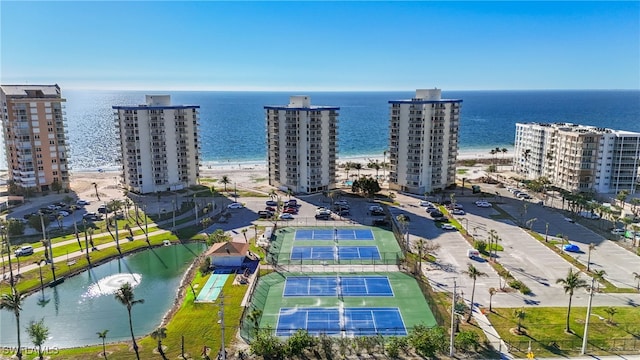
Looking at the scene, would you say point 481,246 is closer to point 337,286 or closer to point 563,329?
point 563,329

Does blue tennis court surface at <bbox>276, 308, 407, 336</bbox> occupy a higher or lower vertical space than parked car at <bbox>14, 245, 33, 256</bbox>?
lower

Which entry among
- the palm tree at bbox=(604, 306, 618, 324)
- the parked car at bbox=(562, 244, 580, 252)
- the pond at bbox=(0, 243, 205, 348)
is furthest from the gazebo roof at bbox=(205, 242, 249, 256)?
the parked car at bbox=(562, 244, 580, 252)

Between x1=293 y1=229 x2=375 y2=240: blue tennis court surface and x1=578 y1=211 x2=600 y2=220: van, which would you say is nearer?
x1=293 y1=229 x2=375 y2=240: blue tennis court surface

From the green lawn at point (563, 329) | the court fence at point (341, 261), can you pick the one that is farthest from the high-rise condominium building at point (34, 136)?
the green lawn at point (563, 329)

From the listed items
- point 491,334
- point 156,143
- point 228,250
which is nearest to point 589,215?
point 491,334

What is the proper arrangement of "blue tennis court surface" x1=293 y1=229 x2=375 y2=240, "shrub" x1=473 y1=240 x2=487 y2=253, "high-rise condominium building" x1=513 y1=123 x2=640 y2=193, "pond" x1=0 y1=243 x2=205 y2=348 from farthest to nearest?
"high-rise condominium building" x1=513 y1=123 x2=640 y2=193 < "blue tennis court surface" x1=293 y1=229 x2=375 y2=240 < "shrub" x1=473 y1=240 x2=487 y2=253 < "pond" x1=0 y1=243 x2=205 y2=348

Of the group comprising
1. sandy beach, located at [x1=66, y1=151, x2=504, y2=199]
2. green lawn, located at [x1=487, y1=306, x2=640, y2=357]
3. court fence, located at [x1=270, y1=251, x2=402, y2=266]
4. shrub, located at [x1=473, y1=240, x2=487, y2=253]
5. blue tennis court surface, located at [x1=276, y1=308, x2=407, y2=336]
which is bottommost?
blue tennis court surface, located at [x1=276, y1=308, x2=407, y2=336]

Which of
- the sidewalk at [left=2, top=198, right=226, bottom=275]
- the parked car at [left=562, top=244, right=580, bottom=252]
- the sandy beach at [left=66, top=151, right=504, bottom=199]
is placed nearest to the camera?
the sidewalk at [left=2, top=198, right=226, bottom=275]

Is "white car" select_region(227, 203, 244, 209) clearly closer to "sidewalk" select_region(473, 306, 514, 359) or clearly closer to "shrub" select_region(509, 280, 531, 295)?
"sidewalk" select_region(473, 306, 514, 359)
